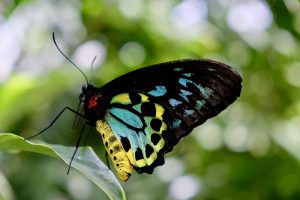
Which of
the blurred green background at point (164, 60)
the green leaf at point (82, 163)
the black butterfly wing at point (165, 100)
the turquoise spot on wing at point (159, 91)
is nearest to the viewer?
the green leaf at point (82, 163)

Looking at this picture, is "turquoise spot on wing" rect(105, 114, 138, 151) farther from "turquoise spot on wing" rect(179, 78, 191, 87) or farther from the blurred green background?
the blurred green background

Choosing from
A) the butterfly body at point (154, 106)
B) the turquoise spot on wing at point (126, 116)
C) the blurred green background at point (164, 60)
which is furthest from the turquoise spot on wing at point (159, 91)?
the blurred green background at point (164, 60)

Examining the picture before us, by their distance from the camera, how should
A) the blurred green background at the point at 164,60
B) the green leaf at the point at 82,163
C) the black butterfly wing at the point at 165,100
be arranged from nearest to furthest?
the green leaf at the point at 82,163 → the black butterfly wing at the point at 165,100 → the blurred green background at the point at 164,60

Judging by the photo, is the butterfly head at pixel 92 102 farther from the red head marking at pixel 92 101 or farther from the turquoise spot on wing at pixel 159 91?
the turquoise spot on wing at pixel 159 91

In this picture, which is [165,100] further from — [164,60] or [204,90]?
[164,60]

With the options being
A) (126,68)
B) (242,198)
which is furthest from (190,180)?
(126,68)

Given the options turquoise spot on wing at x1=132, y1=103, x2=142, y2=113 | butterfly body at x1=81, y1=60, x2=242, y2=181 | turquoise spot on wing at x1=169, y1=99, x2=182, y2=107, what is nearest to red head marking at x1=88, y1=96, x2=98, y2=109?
butterfly body at x1=81, y1=60, x2=242, y2=181

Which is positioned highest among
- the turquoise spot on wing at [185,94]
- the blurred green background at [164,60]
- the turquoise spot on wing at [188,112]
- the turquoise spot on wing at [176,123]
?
the turquoise spot on wing at [185,94]

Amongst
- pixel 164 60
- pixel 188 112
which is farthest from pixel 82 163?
pixel 164 60
